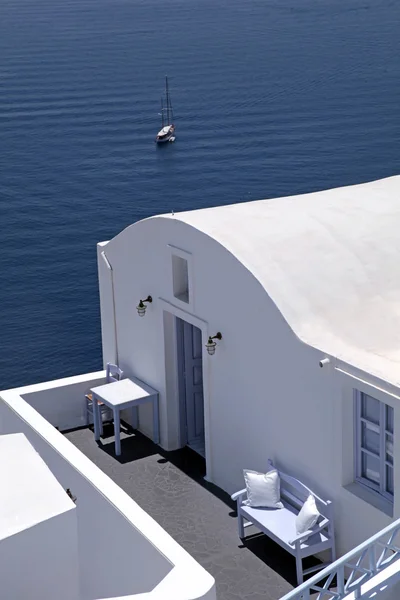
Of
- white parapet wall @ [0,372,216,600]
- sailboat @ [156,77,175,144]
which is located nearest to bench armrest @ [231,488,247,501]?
white parapet wall @ [0,372,216,600]

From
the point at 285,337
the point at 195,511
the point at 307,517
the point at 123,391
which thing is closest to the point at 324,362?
the point at 285,337

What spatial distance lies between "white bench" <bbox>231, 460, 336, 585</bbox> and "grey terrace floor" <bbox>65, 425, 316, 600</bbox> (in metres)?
0.29

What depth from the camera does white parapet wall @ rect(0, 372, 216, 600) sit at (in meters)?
9.12

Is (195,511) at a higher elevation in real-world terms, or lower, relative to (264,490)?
lower

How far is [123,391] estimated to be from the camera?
14109 millimetres

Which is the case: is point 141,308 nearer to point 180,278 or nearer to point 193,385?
point 180,278

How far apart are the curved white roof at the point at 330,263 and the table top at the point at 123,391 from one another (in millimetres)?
2771

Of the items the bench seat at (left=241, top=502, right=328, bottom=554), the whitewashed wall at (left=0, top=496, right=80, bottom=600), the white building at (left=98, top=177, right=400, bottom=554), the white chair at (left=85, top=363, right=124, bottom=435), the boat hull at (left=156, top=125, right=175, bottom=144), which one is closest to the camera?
the whitewashed wall at (left=0, top=496, right=80, bottom=600)

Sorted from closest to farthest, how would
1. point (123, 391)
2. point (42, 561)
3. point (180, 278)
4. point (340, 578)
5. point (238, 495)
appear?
1. point (340, 578)
2. point (42, 561)
3. point (238, 495)
4. point (180, 278)
5. point (123, 391)

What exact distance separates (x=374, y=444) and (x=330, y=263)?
7.90 feet

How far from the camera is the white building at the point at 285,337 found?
10.4 meters

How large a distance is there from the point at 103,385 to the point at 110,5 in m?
107

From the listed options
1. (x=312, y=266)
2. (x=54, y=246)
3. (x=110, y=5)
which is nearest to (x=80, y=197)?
(x=54, y=246)

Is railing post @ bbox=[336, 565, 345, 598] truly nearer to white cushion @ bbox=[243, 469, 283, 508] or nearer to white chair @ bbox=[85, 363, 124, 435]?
white cushion @ bbox=[243, 469, 283, 508]
